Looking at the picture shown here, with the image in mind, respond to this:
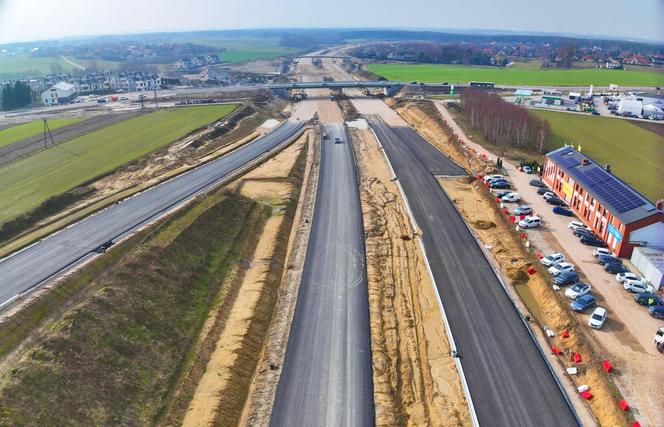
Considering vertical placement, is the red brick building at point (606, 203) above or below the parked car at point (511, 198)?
above

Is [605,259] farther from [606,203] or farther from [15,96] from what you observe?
[15,96]

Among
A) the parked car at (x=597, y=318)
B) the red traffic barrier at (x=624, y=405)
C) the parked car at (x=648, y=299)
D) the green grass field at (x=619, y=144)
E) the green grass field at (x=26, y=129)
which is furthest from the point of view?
the green grass field at (x=26, y=129)

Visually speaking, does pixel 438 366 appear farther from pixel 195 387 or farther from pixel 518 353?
pixel 195 387

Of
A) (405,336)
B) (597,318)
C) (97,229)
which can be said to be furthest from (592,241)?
(97,229)

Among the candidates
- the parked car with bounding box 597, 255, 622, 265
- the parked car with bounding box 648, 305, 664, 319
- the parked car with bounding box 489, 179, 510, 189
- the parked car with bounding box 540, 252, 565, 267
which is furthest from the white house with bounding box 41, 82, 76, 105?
the parked car with bounding box 648, 305, 664, 319

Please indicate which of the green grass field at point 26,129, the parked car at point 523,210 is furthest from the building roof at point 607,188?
the green grass field at point 26,129

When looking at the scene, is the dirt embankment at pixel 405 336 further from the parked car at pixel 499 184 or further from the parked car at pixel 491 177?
the parked car at pixel 491 177

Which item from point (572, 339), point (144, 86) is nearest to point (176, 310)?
point (572, 339)
